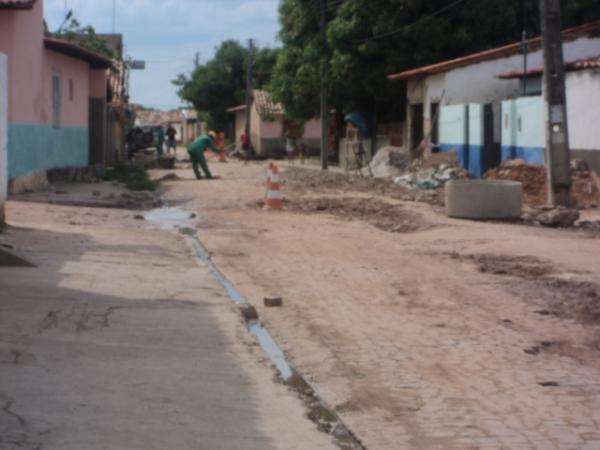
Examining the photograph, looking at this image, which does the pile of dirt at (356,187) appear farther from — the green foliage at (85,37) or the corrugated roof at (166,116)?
the corrugated roof at (166,116)

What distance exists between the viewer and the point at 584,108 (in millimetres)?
23172

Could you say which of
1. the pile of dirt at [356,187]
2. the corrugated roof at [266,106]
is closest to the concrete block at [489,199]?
the pile of dirt at [356,187]

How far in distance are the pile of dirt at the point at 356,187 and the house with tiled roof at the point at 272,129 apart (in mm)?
27369

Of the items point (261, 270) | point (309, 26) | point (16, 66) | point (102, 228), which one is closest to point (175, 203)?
point (16, 66)

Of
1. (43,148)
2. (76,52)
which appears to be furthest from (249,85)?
(43,148)

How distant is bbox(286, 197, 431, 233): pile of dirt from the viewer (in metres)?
18.7

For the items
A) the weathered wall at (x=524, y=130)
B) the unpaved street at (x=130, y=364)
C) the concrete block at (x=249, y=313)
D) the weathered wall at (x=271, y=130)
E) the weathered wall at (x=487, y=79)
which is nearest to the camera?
the unpaved street at (x=130, y=364)

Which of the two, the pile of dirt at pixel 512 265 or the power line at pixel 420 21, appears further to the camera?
the power line at pixel 420 21

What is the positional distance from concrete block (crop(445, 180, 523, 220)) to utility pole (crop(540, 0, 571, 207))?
1482mm

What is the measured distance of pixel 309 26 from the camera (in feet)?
141

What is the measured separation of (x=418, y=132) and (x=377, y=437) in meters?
32.9

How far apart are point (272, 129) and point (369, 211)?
142 ft

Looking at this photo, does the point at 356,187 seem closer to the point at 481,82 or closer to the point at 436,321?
the point at 481,82

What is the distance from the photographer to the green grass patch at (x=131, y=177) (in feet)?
92.0
